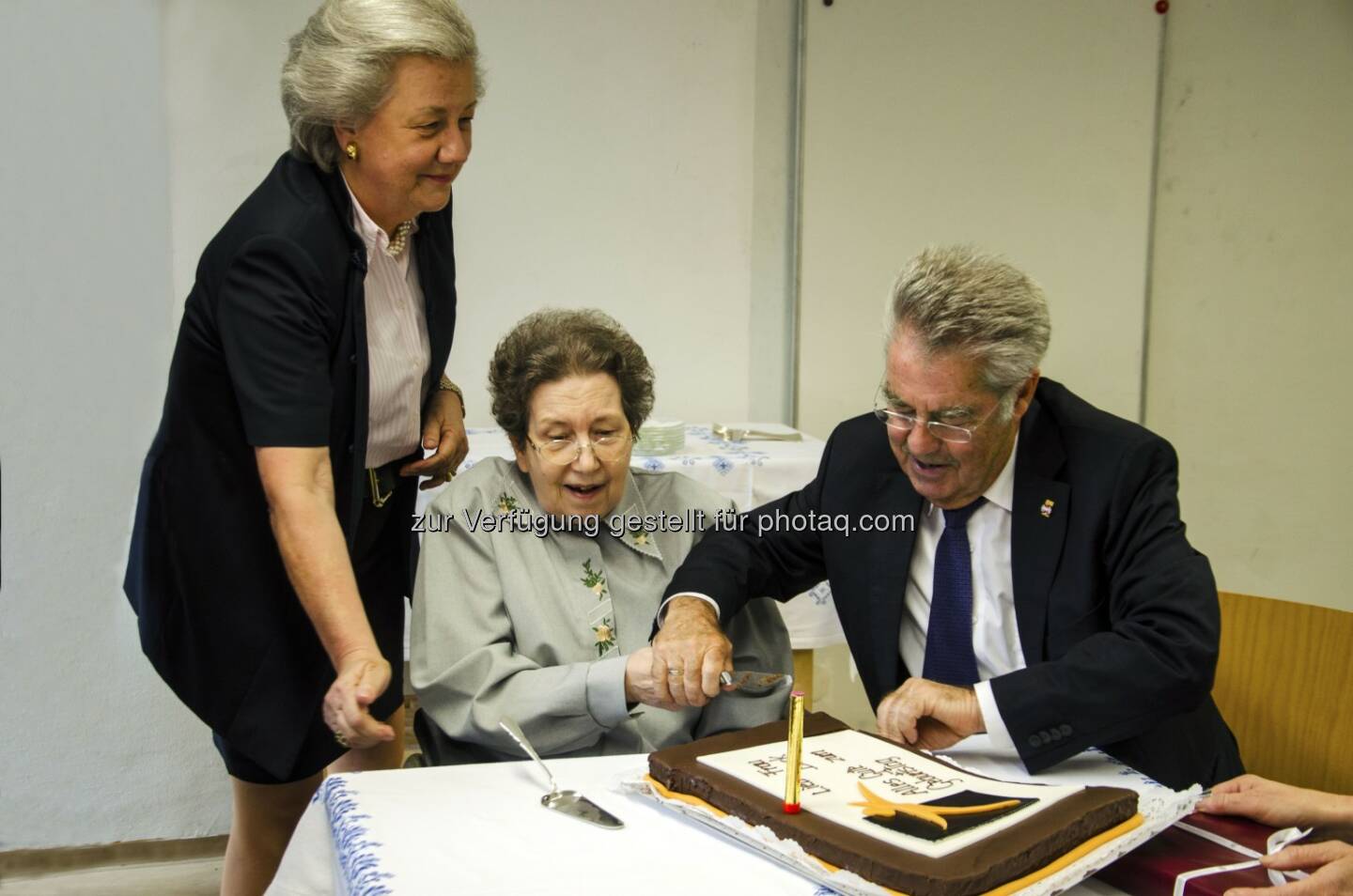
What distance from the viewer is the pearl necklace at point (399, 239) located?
1.91 meters

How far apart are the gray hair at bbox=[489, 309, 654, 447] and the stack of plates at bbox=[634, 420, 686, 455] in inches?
42.8

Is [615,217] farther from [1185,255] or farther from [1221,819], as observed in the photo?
[1221,819]

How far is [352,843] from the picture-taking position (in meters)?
1.21

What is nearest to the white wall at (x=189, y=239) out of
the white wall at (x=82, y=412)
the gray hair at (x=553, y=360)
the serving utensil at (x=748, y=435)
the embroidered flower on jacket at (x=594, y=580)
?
the white wall at (x=82, y=412)

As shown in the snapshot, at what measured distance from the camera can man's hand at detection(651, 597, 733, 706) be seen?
1683mm

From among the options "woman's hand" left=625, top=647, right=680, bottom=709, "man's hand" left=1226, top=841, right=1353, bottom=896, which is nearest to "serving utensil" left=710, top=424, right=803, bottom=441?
"woman's hand" left=625, top=647, right=680, bottom=709

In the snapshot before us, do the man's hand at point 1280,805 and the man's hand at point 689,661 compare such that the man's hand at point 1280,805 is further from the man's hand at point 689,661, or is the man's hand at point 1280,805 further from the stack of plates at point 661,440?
the stack of plates at point 661,440

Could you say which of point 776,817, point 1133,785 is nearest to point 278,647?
point 776,817

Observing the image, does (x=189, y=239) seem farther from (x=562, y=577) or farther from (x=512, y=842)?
(x=512, y=842)

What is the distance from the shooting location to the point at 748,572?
77.3 inches

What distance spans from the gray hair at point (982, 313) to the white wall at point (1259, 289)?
3066 mm

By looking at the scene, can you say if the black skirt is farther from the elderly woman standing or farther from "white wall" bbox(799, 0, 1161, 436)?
"white wall" bbox(799, 0, 1161, 436)

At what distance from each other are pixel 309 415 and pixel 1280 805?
129cm

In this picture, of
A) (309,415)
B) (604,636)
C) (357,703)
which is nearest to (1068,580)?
(604,636)
